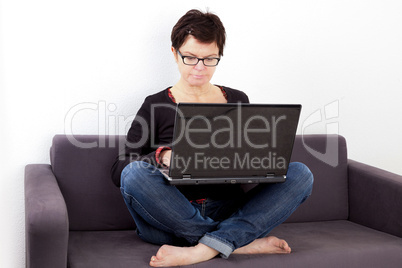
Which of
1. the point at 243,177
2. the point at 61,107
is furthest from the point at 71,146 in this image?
the point at 243,177

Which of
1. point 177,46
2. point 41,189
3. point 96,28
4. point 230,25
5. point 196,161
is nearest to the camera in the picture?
point 196,161

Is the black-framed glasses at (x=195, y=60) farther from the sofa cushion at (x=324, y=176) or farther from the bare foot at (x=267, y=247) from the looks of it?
the bare foot at (x=267, y=247)

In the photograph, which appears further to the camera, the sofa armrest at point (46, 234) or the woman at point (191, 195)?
the woman at point (191, 195)

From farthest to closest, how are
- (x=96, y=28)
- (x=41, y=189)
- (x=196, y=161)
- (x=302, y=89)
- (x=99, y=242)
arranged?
(x=302, y=89) < (x=96, y=28) < (x=99, y=242) < (x=41, y=189) < (x=196, y=161)

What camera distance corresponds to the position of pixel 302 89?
2.62 metres

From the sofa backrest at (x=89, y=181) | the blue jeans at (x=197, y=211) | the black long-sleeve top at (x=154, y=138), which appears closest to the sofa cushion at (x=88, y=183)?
the sofa backrest at (x=89, y=181)

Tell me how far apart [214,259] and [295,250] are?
308mm

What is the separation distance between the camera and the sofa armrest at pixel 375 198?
2.18 m

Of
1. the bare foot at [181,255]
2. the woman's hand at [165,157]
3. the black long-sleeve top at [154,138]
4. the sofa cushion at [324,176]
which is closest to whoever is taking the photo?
the bare foot at [181,255]

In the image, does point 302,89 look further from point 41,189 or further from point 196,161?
point 41,189

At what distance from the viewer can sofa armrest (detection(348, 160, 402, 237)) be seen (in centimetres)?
218

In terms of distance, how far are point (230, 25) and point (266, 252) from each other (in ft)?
3.46

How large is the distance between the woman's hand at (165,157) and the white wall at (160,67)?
0.52 m

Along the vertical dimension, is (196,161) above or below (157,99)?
below
